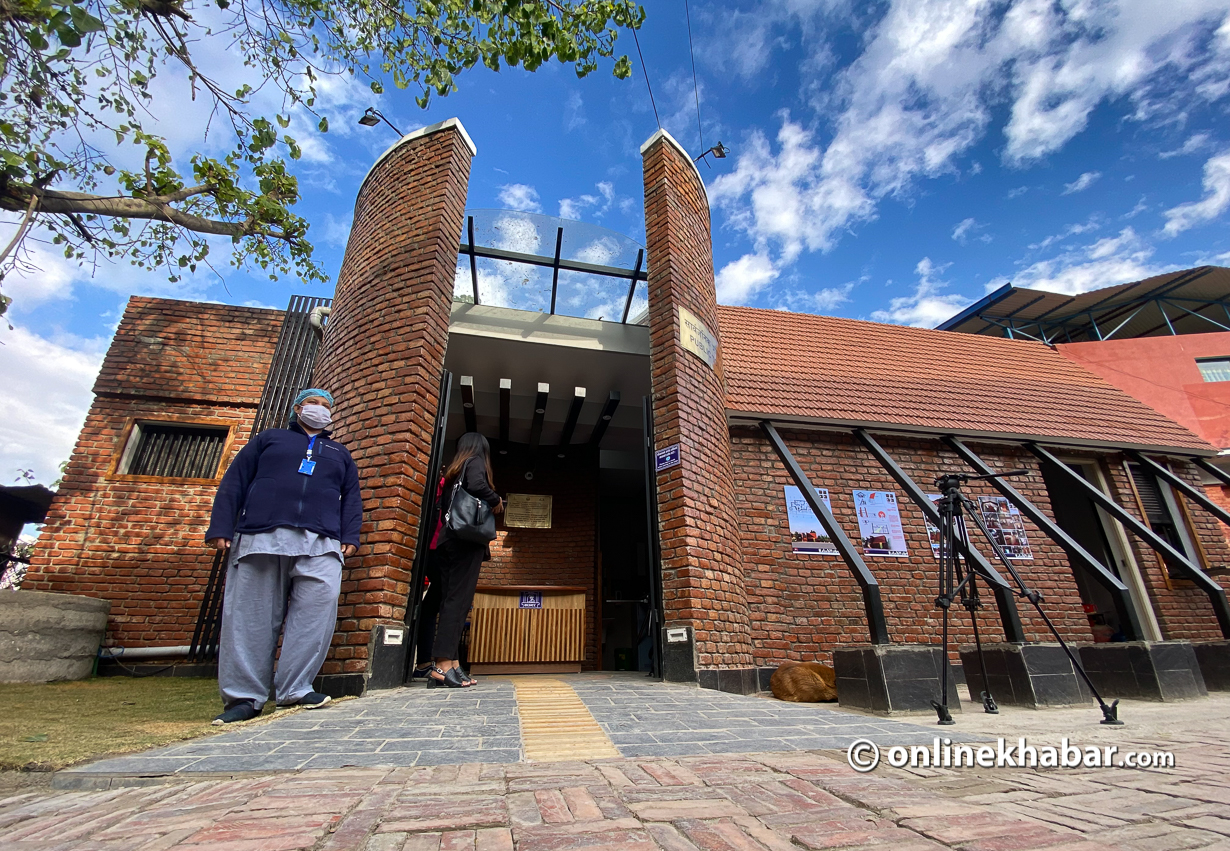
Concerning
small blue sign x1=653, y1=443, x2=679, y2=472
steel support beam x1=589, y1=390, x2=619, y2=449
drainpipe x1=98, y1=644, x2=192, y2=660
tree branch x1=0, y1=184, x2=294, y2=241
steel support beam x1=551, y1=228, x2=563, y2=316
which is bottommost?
drainpipe x1=98, y1=644, x2=192, y2=660

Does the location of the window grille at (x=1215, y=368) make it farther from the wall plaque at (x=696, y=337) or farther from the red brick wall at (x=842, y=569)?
the wall plaque at (x=696, y=337)

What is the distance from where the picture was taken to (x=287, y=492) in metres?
3.10

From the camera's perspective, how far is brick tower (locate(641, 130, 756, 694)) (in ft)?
14.0

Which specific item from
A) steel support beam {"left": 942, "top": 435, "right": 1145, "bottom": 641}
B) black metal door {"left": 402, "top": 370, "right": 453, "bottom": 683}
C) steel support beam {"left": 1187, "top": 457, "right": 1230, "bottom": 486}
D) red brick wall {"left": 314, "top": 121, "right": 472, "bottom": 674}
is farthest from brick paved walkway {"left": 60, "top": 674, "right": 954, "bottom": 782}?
steel support beam {"left": 1187, "top": 457, "right": 1230, "bottom": 486}

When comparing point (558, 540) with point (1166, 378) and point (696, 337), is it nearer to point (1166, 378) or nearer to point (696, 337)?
point (696, 337)

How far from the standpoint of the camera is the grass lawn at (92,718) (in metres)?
1.98

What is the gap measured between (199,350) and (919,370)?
10132mm

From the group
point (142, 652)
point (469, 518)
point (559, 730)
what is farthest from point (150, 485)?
point (559, 730)

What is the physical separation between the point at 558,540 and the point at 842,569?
4743mm

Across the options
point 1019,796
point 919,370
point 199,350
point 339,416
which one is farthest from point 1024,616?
point 199,350

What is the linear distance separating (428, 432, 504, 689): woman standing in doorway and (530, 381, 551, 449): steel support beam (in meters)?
2.98

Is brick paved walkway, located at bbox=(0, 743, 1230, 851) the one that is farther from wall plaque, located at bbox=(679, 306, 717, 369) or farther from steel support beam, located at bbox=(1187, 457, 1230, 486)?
steel support beam, located at bbox=(1187, 457, 1230, 486)

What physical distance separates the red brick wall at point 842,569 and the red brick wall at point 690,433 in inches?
15.6

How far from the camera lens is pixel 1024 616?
6.11m
